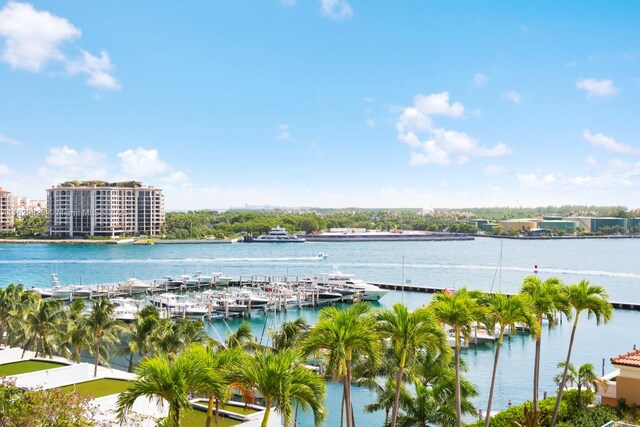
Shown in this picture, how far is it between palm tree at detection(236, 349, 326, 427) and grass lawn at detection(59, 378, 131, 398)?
8.63 m

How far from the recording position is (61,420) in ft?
24.8

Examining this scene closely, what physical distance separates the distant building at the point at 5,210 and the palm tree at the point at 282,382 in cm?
14717

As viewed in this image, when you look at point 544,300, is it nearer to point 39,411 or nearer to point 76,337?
point 39,411

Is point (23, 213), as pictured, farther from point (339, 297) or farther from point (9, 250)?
point (339, 297)

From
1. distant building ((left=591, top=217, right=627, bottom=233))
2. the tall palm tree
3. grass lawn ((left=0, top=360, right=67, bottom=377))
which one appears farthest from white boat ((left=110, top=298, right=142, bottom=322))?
distant building ((left=591, top=217, right=627, bottom=233))

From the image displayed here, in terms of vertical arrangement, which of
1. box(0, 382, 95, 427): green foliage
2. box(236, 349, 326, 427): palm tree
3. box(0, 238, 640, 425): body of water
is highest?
box(236, 349, 326, 427): palm tree

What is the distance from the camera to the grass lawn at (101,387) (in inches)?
612

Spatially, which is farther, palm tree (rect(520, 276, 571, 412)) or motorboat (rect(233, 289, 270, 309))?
motorboat (rect(233, 289, 270, 309))

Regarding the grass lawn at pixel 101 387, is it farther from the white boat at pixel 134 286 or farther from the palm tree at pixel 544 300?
the white boat at pixel 134 286

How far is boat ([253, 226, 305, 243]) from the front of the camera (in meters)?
125

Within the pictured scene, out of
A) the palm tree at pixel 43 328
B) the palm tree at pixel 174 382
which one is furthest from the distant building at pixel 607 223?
the palm tree at pixel 174 382

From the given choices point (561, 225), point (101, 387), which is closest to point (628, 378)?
point (101, 387)

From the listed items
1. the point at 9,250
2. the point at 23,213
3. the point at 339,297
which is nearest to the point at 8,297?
the point at 339,297

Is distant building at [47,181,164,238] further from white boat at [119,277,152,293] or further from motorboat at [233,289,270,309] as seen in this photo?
motorboat at [233,289,270,309]
